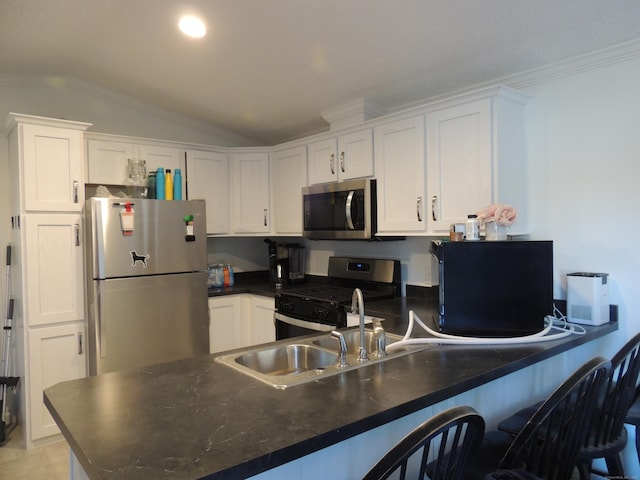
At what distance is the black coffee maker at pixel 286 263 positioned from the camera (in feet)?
13.3

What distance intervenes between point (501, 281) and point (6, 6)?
2.89 meters

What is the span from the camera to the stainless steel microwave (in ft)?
10.0

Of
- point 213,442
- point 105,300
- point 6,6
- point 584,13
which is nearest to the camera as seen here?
point 213,442

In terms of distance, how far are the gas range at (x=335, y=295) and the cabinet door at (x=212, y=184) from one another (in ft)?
3.12

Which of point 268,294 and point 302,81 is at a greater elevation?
point 302,81

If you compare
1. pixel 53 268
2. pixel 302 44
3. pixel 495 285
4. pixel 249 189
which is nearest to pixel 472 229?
pixel 495 285

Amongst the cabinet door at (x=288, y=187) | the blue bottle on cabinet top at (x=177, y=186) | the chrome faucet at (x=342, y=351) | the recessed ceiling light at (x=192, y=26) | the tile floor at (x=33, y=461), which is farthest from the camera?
the cabinet door at (x=288, y=187)

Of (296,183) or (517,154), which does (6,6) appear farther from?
(517,154)

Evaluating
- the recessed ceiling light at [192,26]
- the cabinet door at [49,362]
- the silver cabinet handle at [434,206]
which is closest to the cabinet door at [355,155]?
the silver cabinet handle at [434,206]

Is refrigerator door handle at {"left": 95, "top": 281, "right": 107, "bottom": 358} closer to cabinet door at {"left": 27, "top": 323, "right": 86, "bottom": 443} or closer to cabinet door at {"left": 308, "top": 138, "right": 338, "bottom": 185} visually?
cabinet door at {"left": 27, "top": 323, "right": 86, "bottom": 443}

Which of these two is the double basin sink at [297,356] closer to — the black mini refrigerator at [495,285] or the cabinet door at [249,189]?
the black mini refrigerator at [495,285]

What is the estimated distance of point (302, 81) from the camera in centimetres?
302

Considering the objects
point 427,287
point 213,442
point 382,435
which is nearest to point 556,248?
point 427,287

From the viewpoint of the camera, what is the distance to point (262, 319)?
3689 mm
